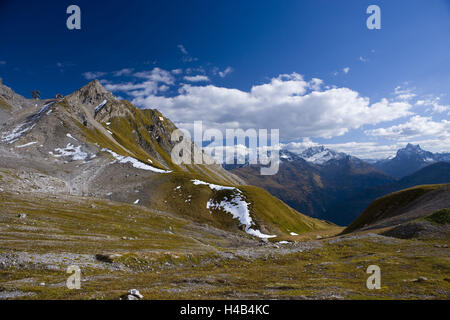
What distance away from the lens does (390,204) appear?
91750 mm

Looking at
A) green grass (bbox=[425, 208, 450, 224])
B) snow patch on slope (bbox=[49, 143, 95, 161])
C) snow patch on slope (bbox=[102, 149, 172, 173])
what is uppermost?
snow patch on slope (bbox=[49, 143, 95, 161])

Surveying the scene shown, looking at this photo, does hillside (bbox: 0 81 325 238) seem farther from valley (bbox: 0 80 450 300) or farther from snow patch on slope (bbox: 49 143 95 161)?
valley (bbox: 0 80 450 300)

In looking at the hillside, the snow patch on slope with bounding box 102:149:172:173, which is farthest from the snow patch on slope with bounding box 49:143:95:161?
the snow patch on slope with bounding box 102:149:172:173

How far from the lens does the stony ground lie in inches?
842

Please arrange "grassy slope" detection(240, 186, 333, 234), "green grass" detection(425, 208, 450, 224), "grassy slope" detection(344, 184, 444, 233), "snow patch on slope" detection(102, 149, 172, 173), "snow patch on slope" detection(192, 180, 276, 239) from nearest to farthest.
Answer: "green grass" detection(425, 208, 450, 224) < "grassy slope" detection(344, 184, 444, 233) < "snow patch on slope" detection(192, 180, 276, 239) < "grassy slope" detection(240, 186, 333, 234) < "snow patch on slope" detection(102, 149, 172, 173)

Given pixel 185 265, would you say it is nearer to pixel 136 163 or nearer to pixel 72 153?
pixel 136 163

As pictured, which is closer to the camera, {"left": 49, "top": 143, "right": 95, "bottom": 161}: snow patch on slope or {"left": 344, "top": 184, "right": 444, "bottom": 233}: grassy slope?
{"left": 344, "top": 184, "right": 444, "bottom": 233}: grassy slope

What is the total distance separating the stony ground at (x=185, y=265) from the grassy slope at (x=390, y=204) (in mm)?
43019

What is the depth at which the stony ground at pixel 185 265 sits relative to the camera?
21391 millimetres

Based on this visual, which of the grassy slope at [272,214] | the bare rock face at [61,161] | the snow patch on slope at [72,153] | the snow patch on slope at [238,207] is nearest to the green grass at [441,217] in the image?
A: the snow patch on slope at [238,207]

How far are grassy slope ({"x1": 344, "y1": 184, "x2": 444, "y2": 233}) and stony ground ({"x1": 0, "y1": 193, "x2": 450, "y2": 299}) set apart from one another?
43.0 m

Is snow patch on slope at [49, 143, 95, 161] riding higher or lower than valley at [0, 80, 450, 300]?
higher

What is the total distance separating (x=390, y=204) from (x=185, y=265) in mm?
87317
